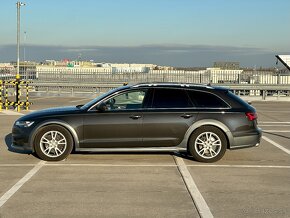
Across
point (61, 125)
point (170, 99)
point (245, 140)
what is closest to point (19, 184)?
point (61, 125)

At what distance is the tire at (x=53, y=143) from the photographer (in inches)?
317

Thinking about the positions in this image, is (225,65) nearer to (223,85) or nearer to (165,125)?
(223,85)

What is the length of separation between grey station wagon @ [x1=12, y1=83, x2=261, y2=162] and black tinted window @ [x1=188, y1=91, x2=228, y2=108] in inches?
0.7

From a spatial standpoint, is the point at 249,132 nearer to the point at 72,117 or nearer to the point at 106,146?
the point at 106,146

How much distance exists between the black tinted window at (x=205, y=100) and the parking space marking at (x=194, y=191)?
115cm

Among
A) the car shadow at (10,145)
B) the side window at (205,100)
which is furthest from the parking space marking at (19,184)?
the side window at (205,100)

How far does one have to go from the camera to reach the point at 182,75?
28453 millimetres

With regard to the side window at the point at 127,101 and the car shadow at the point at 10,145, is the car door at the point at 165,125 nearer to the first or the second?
the side window at the point at 127,101

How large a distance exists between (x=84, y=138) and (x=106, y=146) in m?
0.43

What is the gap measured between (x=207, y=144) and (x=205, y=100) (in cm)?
84

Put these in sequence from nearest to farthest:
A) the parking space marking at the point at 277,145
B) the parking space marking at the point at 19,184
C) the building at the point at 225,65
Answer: the parking space marking at the point at 19,184
the parking space marking at the point at 277,145
the building at the point at 225,65

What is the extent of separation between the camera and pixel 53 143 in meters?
8.08

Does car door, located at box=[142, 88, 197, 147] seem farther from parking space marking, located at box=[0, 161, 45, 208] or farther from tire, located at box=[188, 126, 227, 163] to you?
parking space marking, located at box=[0, 161, 45, 208]

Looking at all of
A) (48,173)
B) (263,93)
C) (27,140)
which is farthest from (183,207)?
(263,93)
